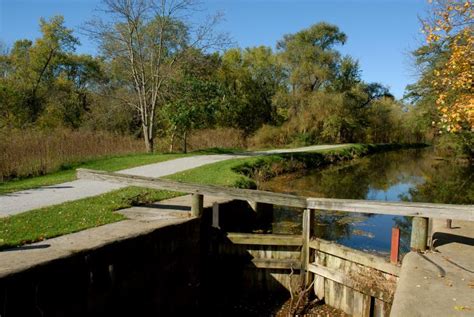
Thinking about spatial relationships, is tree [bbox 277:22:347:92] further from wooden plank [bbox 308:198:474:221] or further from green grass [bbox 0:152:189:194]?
wooden plank [bbox 308:198:474:221]

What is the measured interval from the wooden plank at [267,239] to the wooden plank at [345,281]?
592 millimetres

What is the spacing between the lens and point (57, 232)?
Result: 6.46m

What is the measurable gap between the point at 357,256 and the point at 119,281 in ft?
14.1

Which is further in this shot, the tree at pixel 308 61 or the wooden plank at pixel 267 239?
the tree at pixel 308 61

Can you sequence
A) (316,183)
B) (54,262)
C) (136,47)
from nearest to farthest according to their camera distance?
(54,262)
(316,183)
(136,47)

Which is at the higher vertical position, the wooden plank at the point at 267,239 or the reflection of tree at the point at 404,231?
the wooden plank at the point at 267,239

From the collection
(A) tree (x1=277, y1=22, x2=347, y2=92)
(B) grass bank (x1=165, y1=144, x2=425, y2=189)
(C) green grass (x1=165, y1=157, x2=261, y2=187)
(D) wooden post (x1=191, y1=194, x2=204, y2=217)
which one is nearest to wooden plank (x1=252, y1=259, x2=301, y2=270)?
(D) wooden post (x1=191, y1=194, x2=204, y2=217)

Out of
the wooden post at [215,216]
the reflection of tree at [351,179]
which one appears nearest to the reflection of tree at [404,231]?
the reflection of tree at [351,179]

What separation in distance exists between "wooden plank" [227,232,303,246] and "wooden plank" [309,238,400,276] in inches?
Result: 14.8

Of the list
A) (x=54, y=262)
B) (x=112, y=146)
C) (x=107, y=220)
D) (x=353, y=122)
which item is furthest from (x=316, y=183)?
(x=353, y=122)

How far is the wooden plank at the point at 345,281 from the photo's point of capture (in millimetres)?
6824

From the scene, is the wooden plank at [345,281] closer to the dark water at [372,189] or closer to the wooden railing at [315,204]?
the wooden railing at [315,204]

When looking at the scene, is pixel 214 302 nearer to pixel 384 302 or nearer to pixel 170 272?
pixel 170 272

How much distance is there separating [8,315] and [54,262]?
0.78 metres
